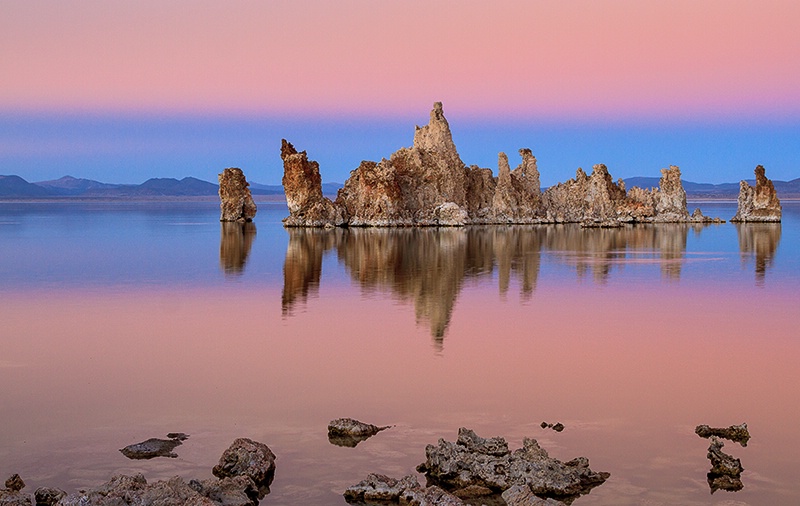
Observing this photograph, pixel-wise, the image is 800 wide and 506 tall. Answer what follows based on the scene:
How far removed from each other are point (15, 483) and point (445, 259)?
3257 cm

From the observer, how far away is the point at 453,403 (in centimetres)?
1378

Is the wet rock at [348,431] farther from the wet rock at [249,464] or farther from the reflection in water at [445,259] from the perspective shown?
the reflection in water at [445,259]

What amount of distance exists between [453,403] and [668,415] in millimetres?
3188

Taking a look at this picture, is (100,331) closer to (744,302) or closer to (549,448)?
(549,448)

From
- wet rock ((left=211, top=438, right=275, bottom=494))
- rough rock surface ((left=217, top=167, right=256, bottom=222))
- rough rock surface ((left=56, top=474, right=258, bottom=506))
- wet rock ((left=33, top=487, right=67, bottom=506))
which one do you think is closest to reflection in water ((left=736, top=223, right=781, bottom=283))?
wet rock ((left=211, top=438, right=275, bottom=494))

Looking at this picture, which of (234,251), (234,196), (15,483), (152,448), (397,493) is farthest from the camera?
(234,196)

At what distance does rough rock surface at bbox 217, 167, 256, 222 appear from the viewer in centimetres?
9106

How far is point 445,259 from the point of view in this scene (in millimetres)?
41656

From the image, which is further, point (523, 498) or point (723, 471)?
point (723, 471)

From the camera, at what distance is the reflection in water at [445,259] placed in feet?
94.6

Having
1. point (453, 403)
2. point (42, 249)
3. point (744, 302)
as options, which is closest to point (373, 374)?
point (453, 403)

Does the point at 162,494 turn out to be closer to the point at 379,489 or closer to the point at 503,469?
the point at 379,489

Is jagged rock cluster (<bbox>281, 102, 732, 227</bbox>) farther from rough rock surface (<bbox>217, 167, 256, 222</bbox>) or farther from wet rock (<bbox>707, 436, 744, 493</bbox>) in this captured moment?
wet rock (<bbox>707, 436, 744, 493</bbox>)

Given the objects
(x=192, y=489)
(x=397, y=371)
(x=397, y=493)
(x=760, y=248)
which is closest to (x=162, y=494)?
(x=192, y=489)
